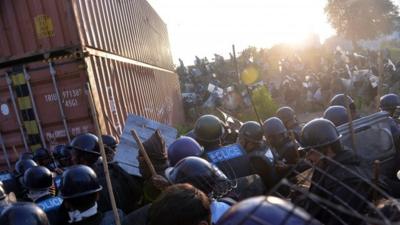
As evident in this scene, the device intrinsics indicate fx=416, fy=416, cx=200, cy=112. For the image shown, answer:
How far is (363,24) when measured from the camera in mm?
36875

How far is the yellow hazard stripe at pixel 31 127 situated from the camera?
6.18 meters

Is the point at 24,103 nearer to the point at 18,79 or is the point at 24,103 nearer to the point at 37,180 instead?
the point at 18,79

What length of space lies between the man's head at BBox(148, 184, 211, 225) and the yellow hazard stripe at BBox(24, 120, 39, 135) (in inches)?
194

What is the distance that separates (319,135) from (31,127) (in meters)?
4.66

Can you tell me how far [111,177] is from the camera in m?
3.67

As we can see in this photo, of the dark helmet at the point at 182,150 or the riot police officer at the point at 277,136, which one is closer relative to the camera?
the dark helmet at the point at 182,150

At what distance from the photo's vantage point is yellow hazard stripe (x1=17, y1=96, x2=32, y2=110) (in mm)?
6094

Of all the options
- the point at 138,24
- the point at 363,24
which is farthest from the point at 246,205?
the point at 363,24

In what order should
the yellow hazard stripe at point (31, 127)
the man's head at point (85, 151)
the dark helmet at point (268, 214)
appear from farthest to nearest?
A: the yellow hazard stripe at point (31, 127), the man's head at point (85, 151), the dark helmet at point (268, 214)

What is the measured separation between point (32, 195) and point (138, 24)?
7585 mm

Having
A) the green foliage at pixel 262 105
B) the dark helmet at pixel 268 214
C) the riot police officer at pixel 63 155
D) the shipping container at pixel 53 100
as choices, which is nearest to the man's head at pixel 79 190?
the dark helmet at pixel 268 214

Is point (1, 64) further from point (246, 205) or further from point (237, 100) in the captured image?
point (237, 100)

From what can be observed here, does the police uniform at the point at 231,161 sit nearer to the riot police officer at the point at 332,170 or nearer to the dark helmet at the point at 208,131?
the dark helmet at the point at 208,131

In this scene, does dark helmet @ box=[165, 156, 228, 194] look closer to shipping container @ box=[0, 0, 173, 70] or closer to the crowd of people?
the crowd of people
